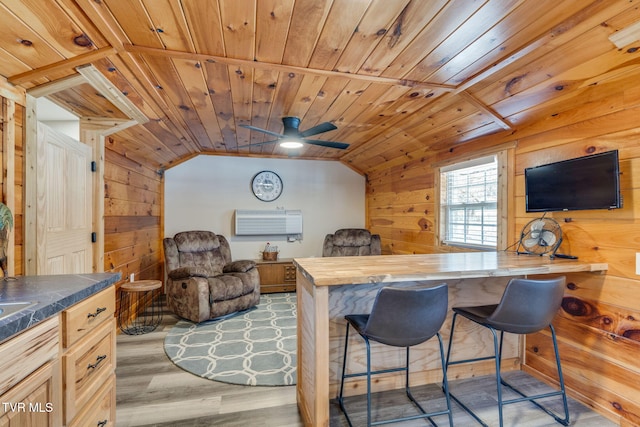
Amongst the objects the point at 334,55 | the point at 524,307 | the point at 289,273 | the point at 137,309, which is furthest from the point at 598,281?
the point at 137,309

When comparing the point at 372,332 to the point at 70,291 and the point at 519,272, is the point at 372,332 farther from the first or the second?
the point at 70,291

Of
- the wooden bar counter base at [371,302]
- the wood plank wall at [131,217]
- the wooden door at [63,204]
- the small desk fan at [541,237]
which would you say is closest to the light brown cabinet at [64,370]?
the wooden door at [63,204]

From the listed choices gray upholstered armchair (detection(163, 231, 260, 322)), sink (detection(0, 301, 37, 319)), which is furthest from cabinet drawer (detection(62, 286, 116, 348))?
gray upholstered armchair (detection(163, 231, 260, 322))

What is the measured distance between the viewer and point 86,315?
1.33 meters

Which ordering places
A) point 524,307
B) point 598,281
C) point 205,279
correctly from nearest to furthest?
point 524,307
point 598,281
point 205,279

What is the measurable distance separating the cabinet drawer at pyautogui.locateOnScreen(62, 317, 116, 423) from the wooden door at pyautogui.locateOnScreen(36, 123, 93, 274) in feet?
2.88

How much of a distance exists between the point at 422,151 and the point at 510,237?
1.57 m

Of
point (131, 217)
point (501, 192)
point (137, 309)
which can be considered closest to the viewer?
point (501, 192)

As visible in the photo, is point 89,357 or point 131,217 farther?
point 131,217

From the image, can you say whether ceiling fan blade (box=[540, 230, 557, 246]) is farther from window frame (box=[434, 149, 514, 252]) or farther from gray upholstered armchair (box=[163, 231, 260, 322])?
gray upholstered armchair (box=[163, 231, 260, 322])

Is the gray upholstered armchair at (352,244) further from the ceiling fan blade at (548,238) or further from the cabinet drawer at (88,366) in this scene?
the cabinet drawer at (88,366)

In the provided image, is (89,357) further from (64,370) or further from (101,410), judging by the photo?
(101,410)

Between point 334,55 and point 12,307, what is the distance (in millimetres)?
1941

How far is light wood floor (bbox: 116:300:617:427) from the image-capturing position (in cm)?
191
